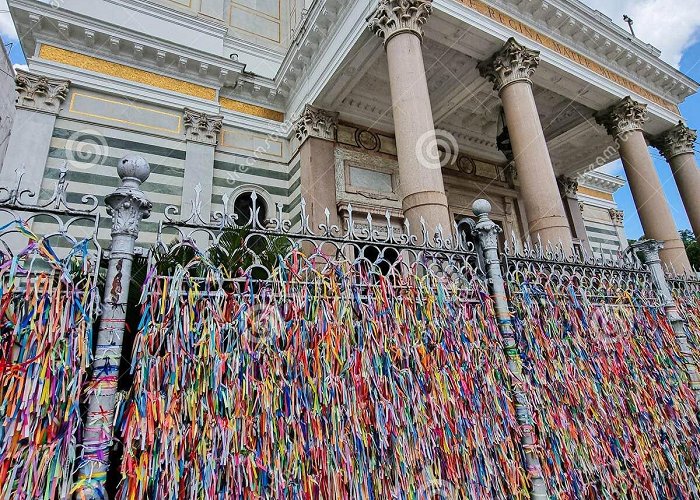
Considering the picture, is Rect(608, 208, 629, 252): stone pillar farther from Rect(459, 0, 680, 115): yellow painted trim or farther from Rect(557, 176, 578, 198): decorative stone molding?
Rect(459, 0, 680, 115): yellow painted trim

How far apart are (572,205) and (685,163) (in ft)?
13.0

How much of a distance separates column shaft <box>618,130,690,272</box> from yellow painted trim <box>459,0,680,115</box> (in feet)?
6.01

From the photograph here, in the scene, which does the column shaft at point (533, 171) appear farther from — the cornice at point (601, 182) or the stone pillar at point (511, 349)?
the cornice at point (601, 182)

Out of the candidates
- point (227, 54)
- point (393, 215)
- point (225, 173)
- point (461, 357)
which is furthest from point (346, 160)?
point (461, 357)

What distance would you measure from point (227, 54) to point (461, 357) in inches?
453

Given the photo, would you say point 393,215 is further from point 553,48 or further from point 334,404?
point 334,404

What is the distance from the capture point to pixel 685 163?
11.1 metres

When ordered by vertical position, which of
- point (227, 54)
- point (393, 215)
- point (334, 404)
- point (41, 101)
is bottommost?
point (334, 404)

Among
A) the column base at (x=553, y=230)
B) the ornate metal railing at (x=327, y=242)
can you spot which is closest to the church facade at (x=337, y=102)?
the column base at (x=553, y=230)

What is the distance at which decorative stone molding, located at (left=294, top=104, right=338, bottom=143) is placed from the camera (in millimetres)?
9852

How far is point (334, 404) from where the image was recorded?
237 cm

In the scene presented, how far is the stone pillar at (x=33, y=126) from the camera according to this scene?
7570 mm

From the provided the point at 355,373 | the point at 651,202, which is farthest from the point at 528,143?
the point at 355,373

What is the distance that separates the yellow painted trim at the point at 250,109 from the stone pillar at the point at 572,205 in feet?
36.4
